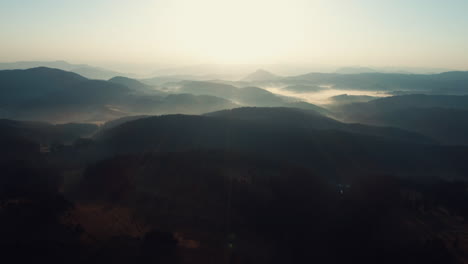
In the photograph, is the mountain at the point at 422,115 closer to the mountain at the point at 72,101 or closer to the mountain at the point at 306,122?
the mountain at the point at 306,122

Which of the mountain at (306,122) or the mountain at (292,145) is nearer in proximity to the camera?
the mountain at (292,145)

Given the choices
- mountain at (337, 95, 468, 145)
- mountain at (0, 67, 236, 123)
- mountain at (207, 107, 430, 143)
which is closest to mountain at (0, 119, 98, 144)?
mountain at (0, 67, 236, 123)

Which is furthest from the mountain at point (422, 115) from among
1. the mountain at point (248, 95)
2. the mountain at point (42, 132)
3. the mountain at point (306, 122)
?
the mountain at point (42, 132)

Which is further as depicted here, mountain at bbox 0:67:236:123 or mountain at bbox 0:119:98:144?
mountain at bbox 0:67:236:123

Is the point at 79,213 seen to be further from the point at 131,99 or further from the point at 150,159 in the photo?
the point at 131,99

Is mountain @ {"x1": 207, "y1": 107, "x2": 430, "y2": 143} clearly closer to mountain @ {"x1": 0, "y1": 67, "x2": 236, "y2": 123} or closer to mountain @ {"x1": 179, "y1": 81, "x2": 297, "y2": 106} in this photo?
mountain @ {"x1": 0, "y1": 67, "x2": 236, "y2": 123}

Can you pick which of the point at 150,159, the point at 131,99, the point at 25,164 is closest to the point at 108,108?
the point at 131,99

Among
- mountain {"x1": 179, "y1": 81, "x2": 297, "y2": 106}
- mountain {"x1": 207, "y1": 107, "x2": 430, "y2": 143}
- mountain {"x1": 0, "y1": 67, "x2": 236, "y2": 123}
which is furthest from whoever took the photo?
mountain {"x1": 179, "y1": 81, "x2": 297, "y2": 106}

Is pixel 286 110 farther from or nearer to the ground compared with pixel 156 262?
farther from the ground
